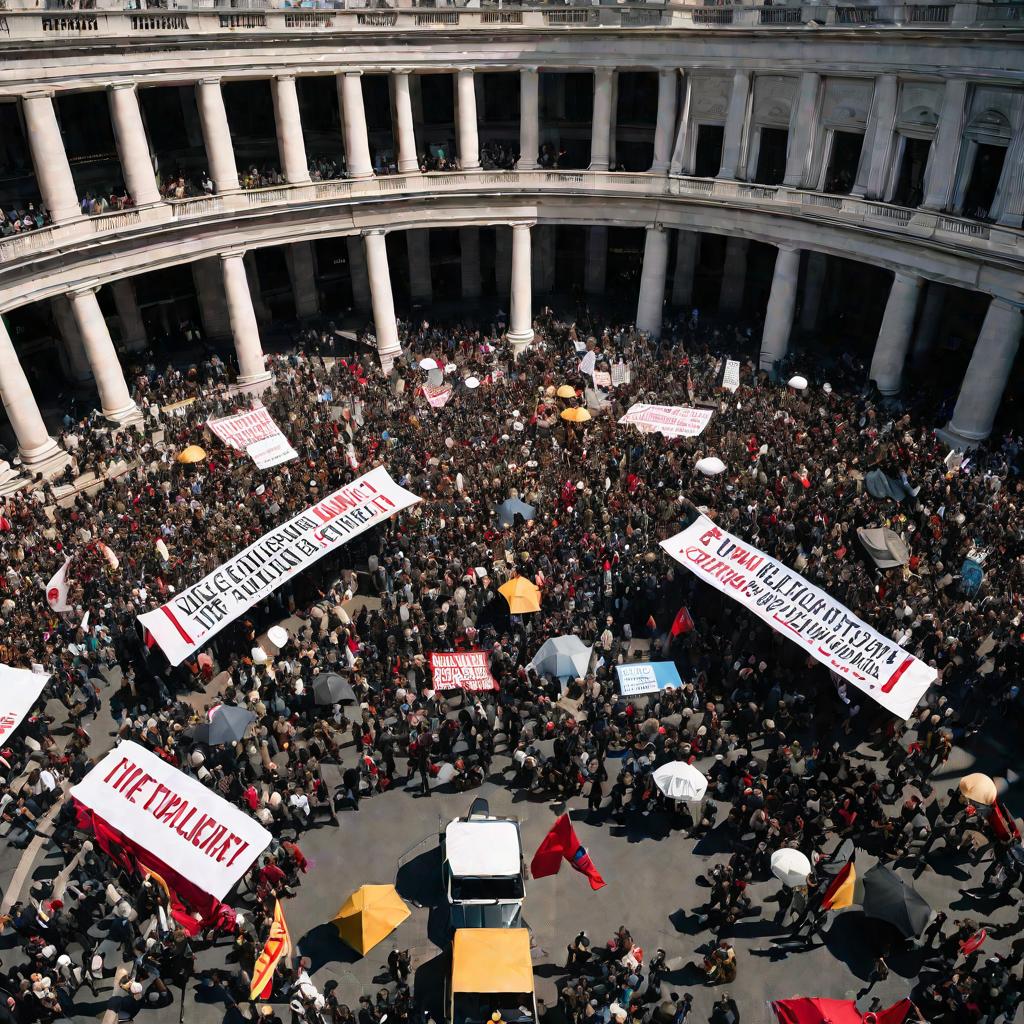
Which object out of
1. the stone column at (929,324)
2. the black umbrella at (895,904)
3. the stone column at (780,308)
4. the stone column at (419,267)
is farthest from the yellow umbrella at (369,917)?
the stone column at (419,267)

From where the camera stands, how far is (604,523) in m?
33.6

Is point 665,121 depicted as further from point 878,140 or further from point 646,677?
point 646,677

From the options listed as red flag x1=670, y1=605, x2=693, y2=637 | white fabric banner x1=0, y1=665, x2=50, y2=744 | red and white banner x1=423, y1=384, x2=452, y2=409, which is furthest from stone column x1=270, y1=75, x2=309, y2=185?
red flag x1=670, y1=605, x2=693, y2=637

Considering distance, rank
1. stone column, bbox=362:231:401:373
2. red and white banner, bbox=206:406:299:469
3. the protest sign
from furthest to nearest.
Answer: stone column, bbox=362:231:401:373 → red and white banner, bbox=206:406:299:469 → the protest sign

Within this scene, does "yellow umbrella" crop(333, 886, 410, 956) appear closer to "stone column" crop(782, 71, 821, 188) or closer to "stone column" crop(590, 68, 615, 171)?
"stone column" crop(782, 71, 821, 188)

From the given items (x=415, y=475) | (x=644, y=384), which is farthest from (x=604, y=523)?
(x=644, y=384)

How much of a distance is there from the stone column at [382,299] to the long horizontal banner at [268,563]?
18.6 meters

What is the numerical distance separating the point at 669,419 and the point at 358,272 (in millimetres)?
26884

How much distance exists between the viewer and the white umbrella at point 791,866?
21391 millimetres

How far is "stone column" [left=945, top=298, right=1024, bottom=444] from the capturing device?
36.9 m

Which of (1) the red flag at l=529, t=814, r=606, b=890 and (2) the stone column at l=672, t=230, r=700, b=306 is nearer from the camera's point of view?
(1) the red flag at l=529, t=814, r=606, b=890

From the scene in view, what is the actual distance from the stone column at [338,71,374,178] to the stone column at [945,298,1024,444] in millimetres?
30527

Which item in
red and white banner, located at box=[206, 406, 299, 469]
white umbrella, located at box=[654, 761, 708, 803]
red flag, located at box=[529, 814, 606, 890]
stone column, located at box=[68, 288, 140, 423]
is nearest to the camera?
red flag, located at box=[529, 814, 606, 890]

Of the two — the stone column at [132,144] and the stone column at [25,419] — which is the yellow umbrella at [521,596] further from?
the stone column at [132,144]
